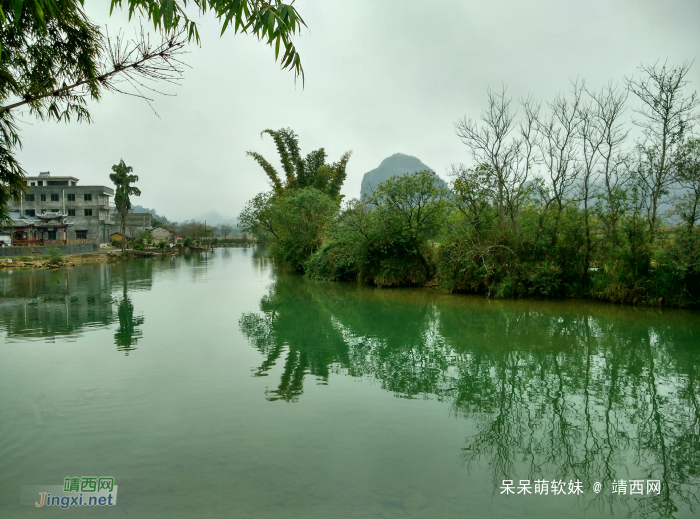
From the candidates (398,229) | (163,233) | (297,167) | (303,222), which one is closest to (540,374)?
(398,229)

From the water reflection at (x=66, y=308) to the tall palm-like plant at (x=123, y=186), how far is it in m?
30.7

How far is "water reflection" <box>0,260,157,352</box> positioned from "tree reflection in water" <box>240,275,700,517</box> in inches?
151

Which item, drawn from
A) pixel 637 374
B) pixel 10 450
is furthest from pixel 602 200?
pixel 10 450

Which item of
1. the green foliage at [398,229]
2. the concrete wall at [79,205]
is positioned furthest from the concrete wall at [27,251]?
the green foliage at [398,229]

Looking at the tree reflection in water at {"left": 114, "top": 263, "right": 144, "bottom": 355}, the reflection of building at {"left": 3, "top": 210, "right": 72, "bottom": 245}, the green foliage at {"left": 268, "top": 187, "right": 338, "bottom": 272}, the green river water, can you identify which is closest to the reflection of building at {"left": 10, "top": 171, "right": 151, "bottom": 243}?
the reflection of building at {"left": 3, "top": 210, "right": 72, "bottom": 245}

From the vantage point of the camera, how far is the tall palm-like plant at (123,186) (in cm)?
5425

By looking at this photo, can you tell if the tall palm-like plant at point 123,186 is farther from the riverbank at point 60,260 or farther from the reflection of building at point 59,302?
the reflection of building at point 59,302

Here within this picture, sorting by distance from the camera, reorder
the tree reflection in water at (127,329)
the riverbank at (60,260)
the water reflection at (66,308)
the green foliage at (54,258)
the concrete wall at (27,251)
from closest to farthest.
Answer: the tree reflection in water at (127,329), the water reflection at (66,308), the riverbank at (60,260), the green foliage at (54,258), the concrete wall at (27,251)

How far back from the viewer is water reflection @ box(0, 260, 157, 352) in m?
11.3

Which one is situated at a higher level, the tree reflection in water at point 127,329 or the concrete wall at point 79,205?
the concrete wall at point 79,205

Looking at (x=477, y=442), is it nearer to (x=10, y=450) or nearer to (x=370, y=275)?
(x=10, y=450)

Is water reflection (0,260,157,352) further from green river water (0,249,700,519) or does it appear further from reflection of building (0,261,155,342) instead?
green river water (0,249,700,519)

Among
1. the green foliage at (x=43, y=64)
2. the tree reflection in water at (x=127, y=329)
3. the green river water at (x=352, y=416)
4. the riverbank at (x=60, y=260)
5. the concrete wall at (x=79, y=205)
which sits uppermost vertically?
the concrete wall at (x=79, y=205)

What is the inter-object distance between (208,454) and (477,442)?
2.90 meters
